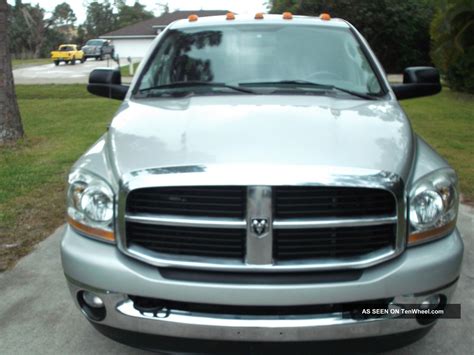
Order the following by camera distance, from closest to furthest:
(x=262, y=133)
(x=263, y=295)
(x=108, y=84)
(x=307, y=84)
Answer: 1. (x=263, y=295)
2. (x=262, y=133)
3. (x=307, y=84)
4. (x=108, y=84)

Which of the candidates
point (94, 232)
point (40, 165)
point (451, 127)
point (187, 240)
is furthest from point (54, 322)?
point (451, 127)

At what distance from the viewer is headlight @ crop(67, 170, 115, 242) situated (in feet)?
8.78

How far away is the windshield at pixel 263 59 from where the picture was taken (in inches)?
154

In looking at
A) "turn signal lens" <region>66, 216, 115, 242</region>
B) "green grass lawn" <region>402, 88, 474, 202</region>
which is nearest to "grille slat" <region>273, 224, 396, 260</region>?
"turn signal lens" <region>66, 216, 115, 242</region>

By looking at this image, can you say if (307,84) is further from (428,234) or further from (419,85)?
(428,234)

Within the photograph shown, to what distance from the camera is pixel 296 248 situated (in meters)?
2.54

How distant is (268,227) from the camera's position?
2469mm

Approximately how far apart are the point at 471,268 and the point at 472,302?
624 mm

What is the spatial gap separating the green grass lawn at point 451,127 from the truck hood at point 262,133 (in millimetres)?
3596

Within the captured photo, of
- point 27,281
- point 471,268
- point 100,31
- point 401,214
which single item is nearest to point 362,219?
point 401,214

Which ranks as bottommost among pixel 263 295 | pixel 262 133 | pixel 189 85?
pixel 263 295

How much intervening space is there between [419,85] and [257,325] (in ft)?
8.73

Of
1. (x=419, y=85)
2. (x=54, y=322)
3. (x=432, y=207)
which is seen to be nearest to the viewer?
Answer: (x=432, y=207)

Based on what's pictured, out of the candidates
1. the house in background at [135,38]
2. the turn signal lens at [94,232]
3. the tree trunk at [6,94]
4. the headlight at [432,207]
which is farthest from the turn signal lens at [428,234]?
the house in background at [135,38]
